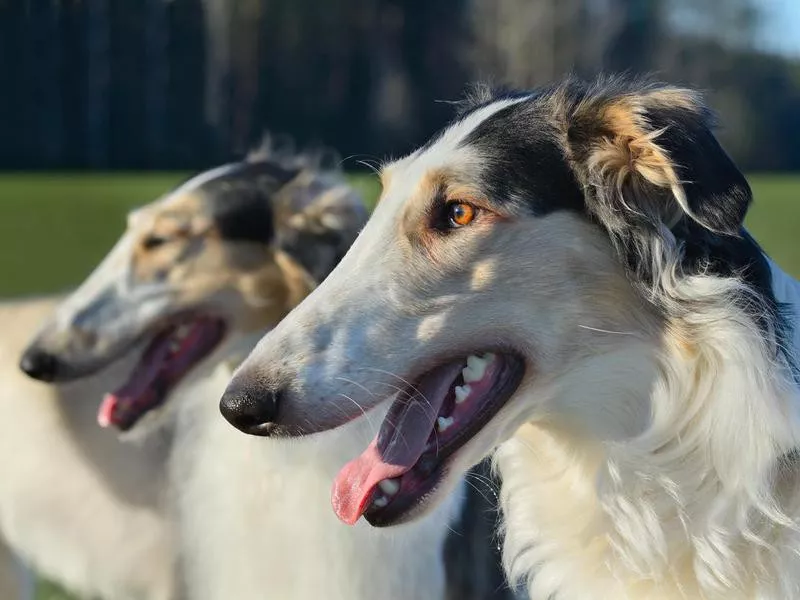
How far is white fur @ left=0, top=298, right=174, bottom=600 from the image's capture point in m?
3.85

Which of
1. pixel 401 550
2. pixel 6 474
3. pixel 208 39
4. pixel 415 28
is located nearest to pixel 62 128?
pixel 208 39

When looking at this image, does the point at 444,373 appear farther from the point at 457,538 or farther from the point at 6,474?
the point at 6,474

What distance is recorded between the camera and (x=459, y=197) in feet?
6.55

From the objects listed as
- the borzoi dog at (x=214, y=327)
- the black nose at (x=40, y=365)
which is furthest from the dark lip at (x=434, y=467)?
the black nose at (x=40, y=365)

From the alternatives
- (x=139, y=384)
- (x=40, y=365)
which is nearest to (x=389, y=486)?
(x=139, y=384)

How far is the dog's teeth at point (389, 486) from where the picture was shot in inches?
78.1

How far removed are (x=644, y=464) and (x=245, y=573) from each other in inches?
65.5

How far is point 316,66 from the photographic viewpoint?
22828mm

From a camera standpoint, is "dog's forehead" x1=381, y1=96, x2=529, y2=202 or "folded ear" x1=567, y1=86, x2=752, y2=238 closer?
"folded ear" x1=567, y1=86, x2=752, y2=238

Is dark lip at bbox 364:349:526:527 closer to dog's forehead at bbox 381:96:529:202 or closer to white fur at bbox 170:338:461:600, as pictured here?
dog's forehead at bbox 381:96:529:202

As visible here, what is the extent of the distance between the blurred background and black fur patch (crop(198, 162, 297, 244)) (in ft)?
47.7

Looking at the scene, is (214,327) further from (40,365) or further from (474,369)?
(474,369)

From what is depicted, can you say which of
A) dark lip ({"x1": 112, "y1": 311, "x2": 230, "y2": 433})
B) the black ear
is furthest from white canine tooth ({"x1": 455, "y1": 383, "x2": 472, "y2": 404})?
dark lip ({"x1": 112, "y1": 311, "x2": 230, "y2": 433})

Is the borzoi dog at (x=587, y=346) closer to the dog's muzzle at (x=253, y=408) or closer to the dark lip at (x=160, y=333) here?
the dog's muzzle at (x=253, y=408)
